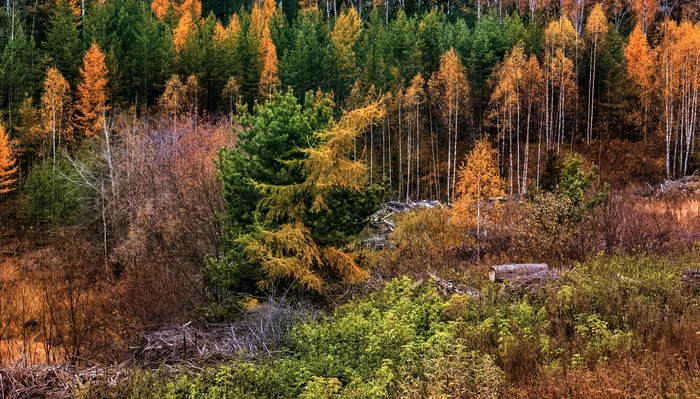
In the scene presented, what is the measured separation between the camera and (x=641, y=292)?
820 cm

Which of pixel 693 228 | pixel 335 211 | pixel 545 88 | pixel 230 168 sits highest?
pixel 545 88

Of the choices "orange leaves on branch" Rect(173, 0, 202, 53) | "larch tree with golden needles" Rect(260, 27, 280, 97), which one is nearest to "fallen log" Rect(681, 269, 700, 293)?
A: "larch tree with golden needles" Rect(260, 27, 280, 97)

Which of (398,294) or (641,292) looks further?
(398,294)

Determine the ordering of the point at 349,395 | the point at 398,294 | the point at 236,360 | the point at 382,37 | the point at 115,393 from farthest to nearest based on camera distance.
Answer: the point at 382,37
the point at 398,294
the point at 236,360
the point at 115,393
the point at 349,395

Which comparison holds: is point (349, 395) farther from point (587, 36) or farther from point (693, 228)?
point (587, 36)

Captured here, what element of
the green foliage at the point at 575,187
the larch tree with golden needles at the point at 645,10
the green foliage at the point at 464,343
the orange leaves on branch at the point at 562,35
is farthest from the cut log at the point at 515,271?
the larch tree with golden needles at the point at 645,10

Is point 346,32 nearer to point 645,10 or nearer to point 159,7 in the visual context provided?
point 159,7

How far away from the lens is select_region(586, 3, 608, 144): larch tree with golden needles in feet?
130

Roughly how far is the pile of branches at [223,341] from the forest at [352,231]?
53 millimetres

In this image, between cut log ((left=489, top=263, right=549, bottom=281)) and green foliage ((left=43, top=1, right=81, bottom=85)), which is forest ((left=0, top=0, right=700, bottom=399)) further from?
green foliage ((left=43, top=1, right=81, bottom=85))

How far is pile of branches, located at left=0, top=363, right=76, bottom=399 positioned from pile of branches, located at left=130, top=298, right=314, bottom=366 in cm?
115

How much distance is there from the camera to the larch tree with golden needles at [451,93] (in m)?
A: 39.9

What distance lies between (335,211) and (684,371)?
768 centimetres

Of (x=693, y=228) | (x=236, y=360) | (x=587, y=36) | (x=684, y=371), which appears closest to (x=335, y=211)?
(x=236, y=360)
